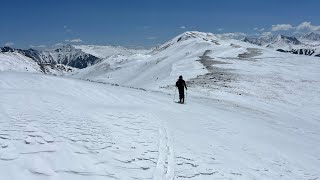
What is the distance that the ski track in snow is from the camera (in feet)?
35.0

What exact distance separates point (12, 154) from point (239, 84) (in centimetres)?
3680

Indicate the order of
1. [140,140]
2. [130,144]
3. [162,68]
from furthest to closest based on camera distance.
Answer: [162,68] → [140,140] → [130,144]

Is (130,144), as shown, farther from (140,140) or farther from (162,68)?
(162,68)

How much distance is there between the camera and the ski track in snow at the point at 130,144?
1066 cm

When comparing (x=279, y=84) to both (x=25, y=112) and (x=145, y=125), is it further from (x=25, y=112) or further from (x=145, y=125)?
(x=25, y=112)

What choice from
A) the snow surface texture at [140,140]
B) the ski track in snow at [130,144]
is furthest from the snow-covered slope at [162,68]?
the ski track in snow at [130,144]

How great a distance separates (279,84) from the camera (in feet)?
156

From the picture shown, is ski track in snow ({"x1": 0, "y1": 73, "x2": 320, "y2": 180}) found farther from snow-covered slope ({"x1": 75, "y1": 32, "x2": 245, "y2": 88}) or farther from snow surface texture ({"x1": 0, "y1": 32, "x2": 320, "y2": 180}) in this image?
snow-covered slope ({"x1": 75, "y1": 32, "x2": 245, "y2": 88})

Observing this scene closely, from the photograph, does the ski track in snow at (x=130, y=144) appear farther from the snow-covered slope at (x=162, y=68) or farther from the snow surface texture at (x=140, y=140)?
the snow-covered slope at (x=162, y=68)

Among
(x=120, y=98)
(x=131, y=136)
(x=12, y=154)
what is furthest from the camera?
(x=120, y=98)

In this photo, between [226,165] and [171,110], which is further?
[171,110]

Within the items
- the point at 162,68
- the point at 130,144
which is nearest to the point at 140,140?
the point at 130,144

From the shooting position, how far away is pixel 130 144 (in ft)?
44.4

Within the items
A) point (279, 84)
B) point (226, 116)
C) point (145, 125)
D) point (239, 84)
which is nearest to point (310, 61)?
point (279, 84)
